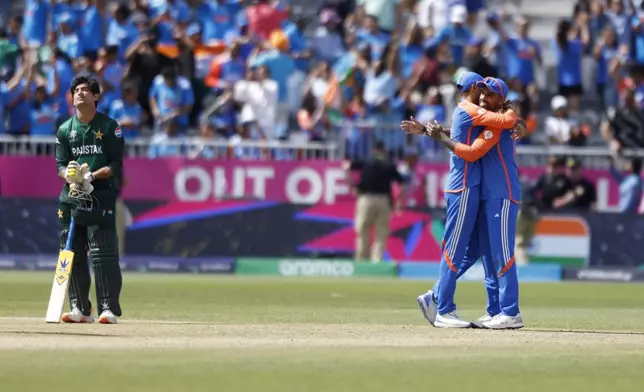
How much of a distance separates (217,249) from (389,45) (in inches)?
179

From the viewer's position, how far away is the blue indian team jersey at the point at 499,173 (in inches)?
515

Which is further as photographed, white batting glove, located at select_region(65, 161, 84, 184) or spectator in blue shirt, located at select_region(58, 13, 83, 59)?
spectator in blue shirt, located at select_region(58, 13, 83, 59)

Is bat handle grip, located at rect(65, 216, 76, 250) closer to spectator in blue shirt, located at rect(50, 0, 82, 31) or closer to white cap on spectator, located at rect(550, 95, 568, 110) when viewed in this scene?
spectator in blue shirt, located at rect(50, 0, 82, 31)

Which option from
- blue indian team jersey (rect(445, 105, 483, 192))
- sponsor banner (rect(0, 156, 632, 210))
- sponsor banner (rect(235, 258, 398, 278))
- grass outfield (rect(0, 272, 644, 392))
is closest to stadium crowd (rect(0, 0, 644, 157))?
sponsor banner (rect(0, 156, 632, 210))

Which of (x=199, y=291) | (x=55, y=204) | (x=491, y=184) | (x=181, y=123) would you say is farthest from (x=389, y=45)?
(x=491, y=184)

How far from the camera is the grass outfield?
355 inches

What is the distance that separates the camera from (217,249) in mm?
26203

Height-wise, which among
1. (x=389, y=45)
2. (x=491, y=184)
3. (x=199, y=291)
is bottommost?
(x=199, y=291)

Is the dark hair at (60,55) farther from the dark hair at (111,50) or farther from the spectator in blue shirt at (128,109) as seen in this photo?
the spectator in blue shirt at (128,109)

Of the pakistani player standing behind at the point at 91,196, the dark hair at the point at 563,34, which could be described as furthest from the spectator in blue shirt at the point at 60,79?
the pakistani player standing behind at the point at 91,196

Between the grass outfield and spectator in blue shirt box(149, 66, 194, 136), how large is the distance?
789cm

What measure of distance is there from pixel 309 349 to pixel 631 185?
16.2 metres

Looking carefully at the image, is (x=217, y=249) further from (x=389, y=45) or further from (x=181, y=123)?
(x=389, y=45)

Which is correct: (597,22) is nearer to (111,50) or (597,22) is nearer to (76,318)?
(111,50)
